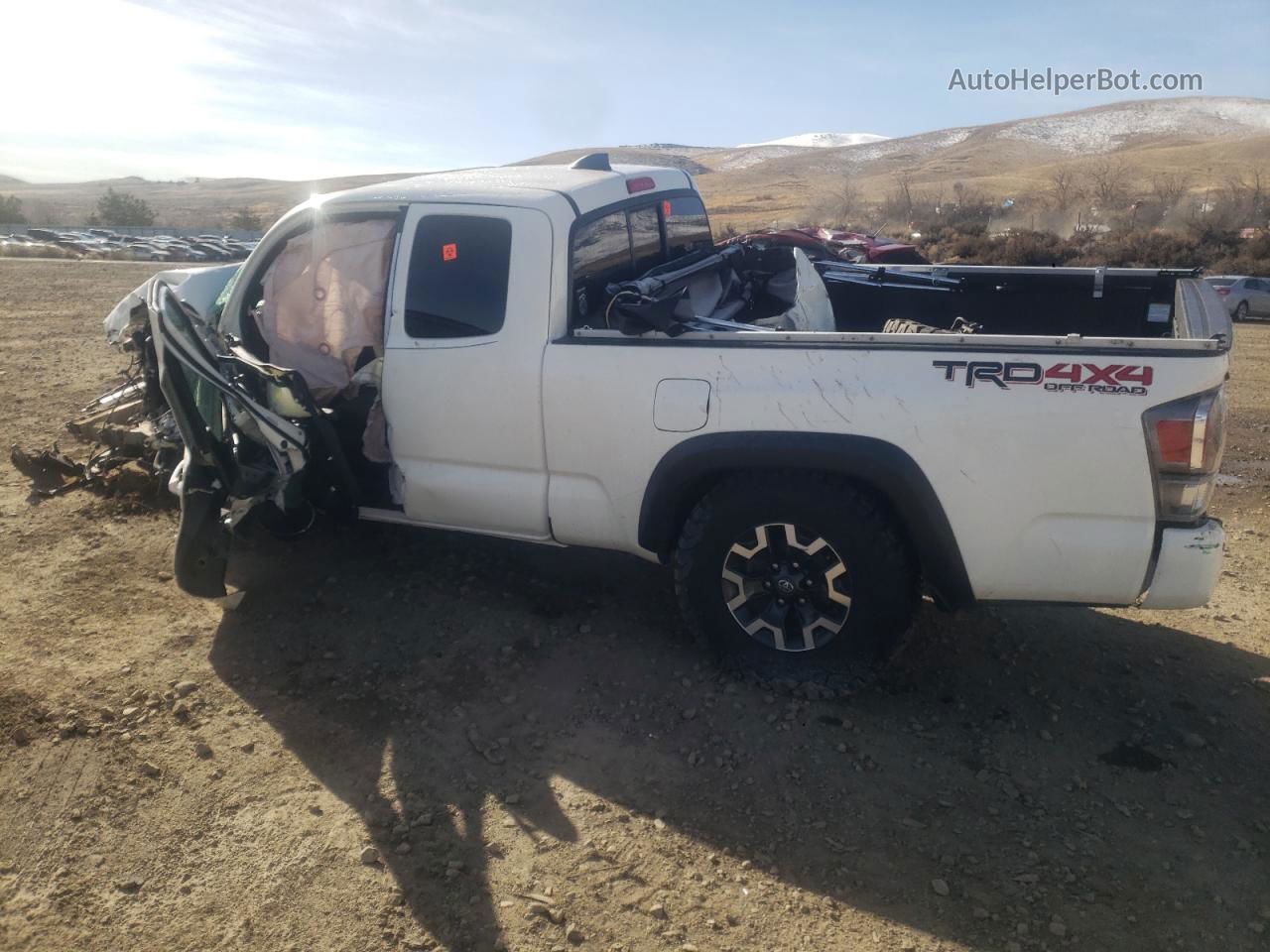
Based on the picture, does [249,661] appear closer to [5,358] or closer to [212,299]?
[212,299]

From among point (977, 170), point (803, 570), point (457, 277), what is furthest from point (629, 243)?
point (977, 170)

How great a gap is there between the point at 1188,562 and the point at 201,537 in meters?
3.82

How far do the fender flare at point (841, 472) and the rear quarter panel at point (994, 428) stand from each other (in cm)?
4

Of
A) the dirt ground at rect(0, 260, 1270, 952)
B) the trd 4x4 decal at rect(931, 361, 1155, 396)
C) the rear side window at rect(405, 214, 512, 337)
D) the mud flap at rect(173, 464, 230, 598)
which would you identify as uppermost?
the rear side window at rect(405, 214, 512, 337)

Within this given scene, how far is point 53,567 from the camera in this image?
480 centimetres

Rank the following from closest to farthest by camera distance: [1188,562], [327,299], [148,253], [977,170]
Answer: [1188,562] → [327,299] → [148,253] → [977,170]

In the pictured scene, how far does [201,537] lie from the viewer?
159 inches

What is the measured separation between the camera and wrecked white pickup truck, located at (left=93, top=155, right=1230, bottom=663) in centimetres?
315

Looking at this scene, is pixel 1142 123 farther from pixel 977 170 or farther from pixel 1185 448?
pixel 1185 448

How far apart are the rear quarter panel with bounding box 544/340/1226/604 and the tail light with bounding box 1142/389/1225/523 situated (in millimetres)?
37

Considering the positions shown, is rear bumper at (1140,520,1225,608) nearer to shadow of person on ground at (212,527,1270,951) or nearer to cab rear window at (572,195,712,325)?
shadow of person on ground at (212,527,1270,951)

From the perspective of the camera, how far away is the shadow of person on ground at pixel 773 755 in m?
2.74

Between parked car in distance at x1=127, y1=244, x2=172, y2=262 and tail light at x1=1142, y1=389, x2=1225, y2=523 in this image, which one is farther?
parked car in distance at x1=127, y1=244, x2=172, y2=262

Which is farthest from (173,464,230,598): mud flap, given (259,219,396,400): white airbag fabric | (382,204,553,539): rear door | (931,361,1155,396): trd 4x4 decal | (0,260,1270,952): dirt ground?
(931,361,1155,396): trd 4x4 decal
